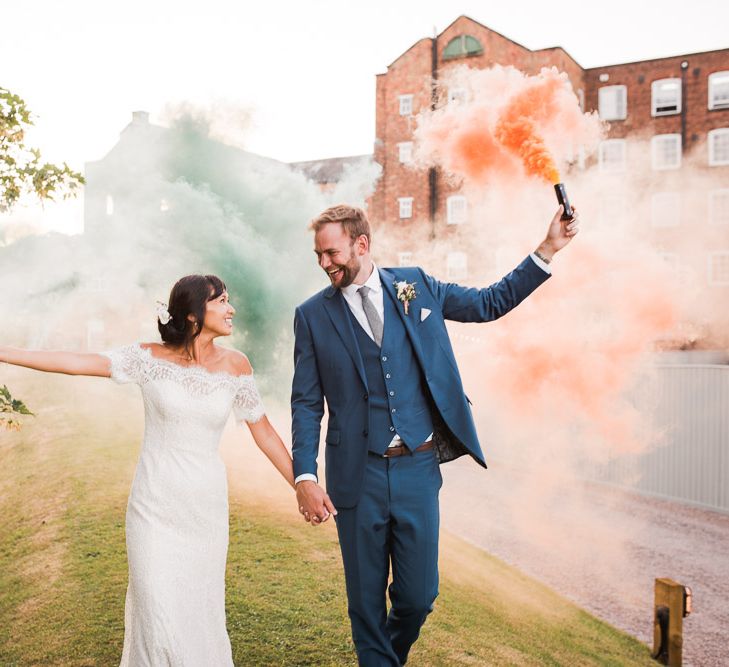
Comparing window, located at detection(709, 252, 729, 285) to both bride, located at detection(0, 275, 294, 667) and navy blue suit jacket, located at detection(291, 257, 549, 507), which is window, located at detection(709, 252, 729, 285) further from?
bride, located at detection(0, 275, 294, 667)

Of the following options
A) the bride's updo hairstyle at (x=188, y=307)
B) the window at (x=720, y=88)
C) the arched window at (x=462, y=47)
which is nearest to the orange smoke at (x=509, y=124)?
the bride's updo hairstyle at (x=188, y=307)

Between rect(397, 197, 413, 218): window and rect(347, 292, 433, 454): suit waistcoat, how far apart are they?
97.5 ft

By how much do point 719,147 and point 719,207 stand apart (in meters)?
2.69

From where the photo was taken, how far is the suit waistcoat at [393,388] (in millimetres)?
4062

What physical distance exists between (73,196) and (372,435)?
116 inches

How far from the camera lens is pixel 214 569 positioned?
421 cm

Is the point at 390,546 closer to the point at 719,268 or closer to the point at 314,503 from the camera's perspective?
the point at 314,503

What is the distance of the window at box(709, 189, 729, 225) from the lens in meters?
33.4

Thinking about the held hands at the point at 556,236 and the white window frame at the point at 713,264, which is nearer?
the held hands at the point at 556,236

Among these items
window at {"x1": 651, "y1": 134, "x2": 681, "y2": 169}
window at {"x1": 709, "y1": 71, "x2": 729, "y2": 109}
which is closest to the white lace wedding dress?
window at {"x1": 651, "y1": 134, "x2": 681, "y2": 169}

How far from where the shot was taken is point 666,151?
35.0 m

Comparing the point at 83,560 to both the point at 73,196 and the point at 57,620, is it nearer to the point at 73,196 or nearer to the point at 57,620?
the point at 57,620

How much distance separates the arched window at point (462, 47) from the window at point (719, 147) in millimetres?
11175

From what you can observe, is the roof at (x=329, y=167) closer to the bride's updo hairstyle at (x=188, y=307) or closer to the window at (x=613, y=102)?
the window at (x=613, y=102)
